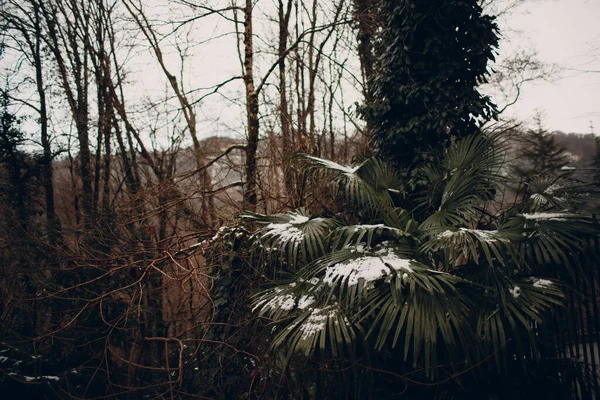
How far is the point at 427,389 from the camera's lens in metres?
3.26

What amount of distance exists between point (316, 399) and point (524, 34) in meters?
9.47

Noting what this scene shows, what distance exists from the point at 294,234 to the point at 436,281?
1276 millimetres

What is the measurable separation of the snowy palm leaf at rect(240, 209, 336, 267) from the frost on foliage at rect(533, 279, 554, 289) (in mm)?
1566

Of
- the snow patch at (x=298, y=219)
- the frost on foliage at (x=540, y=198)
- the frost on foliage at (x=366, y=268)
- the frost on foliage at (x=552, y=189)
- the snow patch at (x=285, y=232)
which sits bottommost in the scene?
the frost on foliage at (x=366, y=268)

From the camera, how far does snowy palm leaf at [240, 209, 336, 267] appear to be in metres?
3.17

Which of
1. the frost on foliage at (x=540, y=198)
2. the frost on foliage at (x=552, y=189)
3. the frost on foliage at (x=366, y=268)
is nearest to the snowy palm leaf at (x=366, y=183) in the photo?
the frost on foliage at (x=366, y=268)

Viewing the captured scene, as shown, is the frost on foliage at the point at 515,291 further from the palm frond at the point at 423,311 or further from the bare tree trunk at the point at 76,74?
the bare tree trunk at the point at 76,74

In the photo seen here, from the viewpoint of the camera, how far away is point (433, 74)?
5.23m

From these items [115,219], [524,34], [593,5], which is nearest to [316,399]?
[115,219]

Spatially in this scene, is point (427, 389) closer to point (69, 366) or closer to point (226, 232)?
point (226, 232)

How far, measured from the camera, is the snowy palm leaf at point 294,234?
3166 millimetres

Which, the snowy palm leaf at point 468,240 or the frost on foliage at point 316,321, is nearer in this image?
the frost on foliage at point 316,321

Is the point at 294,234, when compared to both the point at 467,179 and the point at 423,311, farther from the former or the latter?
the point at 467,179

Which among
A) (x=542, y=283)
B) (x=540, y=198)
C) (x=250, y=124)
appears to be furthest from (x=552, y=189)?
(x=250, y=124)
